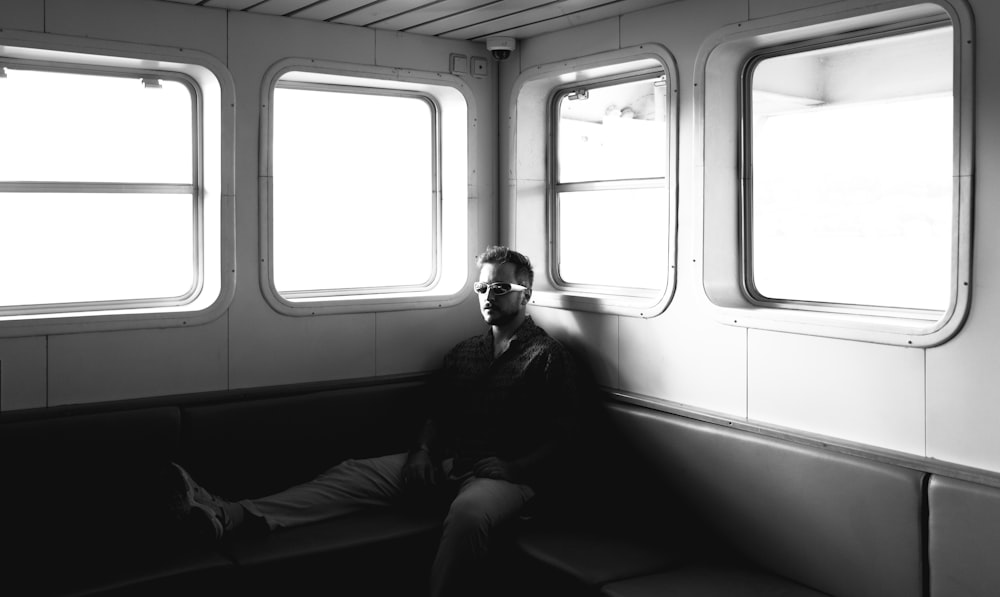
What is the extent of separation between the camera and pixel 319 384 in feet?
14.1

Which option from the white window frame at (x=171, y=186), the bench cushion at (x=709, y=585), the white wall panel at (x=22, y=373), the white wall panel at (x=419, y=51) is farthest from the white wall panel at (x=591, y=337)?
the white wall panel at (x=22, y=373)

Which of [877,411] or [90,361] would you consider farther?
[90,361]

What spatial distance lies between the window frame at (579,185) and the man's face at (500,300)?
545 mm

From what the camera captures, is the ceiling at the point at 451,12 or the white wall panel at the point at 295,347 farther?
the white wall panel at the point at 295,347

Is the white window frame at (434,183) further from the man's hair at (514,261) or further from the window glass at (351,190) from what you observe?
the man's hair at (514,261)

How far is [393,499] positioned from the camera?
403 cm

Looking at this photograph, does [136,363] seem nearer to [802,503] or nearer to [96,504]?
[96,504]

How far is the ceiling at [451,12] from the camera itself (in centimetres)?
Result: 394

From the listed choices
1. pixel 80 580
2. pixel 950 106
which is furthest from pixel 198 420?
→ pixel 950 106

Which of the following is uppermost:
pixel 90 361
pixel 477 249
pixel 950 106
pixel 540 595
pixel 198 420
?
pixel 950 106

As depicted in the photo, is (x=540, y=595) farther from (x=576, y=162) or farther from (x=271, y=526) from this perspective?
(x=576, y=162)

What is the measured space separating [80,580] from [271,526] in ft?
2.54

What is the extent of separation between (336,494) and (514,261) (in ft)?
4.24

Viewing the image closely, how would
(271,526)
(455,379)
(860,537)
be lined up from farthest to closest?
(455,379) < (271,526) < (860,537)
